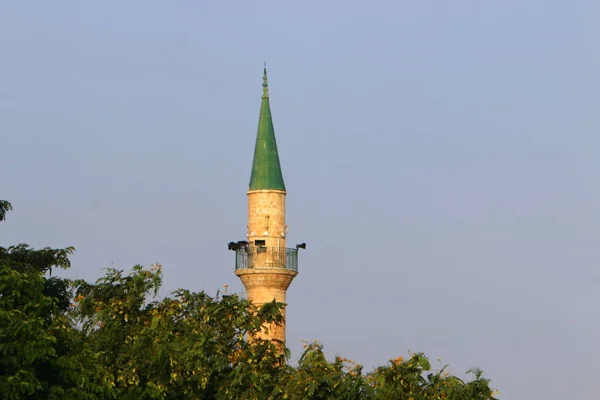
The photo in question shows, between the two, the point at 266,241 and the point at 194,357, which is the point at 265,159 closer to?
the point at 266,241

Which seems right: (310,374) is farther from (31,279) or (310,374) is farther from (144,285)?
(31,279)

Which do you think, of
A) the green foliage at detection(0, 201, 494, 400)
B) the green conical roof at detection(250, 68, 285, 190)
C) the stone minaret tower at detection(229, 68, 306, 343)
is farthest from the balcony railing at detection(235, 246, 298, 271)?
the green foliage at detection(0, 201, 494, 400)

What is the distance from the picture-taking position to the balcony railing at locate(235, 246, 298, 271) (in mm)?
60562

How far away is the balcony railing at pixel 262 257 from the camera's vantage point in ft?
199

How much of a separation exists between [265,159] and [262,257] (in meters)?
3.89

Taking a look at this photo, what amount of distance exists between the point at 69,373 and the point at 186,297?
8.70 meters

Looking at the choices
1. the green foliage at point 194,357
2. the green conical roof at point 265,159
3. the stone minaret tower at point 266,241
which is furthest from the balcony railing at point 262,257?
the green foliage at point 194,357

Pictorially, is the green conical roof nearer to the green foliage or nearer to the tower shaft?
the tower shaft

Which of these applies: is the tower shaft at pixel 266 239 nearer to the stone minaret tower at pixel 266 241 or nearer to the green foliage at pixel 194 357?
the stone minaret tower at pixel 266 241

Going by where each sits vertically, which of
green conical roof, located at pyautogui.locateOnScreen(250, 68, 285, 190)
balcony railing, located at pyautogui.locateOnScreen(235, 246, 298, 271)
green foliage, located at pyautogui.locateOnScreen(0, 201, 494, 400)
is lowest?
green foliage, located at pyautogui.locateOnScreen(0, 201, 494, 400)

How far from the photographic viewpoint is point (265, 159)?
6184 cm

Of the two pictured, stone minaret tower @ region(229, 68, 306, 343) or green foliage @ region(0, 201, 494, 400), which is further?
stone minaret tower @ region(229, 68, 306, 343)

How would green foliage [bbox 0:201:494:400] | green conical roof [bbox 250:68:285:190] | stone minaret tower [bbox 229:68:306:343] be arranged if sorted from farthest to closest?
green conical roof [bbox 250:68:285:190], stone minaret tower [bbox 229:68:306:343], green foliage [bbox 0:201:494:400]

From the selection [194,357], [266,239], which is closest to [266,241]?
[266,239]
